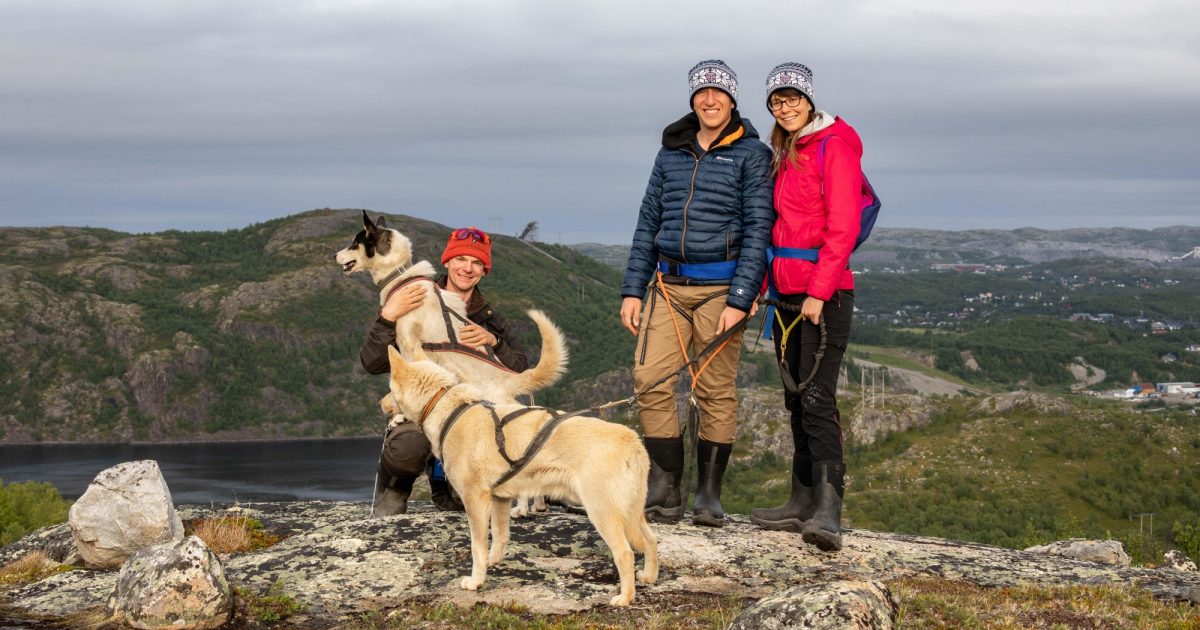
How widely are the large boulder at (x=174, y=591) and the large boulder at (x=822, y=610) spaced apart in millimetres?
3766

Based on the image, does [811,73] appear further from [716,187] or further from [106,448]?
[106,448]

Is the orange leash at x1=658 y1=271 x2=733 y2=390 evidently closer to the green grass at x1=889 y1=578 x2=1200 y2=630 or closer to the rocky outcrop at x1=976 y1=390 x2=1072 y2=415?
the green grass at x1=889 y1=578 x2=1200 y2=630

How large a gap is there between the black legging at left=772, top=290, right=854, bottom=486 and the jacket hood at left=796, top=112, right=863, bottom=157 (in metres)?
1.32

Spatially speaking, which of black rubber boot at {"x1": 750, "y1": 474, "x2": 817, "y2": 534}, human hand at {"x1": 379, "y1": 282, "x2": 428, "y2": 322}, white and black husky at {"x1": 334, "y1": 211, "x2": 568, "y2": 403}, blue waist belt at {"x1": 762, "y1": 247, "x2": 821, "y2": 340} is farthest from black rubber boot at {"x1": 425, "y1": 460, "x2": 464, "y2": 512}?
blue waist belt at {"x1": 762, "y1": 247, "x2": 821, "y2": 340}

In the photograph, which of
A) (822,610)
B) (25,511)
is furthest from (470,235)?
(25,511)

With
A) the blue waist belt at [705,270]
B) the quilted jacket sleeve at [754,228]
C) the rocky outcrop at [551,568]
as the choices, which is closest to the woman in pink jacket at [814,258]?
the quilted jacket sleeve at [754,228]

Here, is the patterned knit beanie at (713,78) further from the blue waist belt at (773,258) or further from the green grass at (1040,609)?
the green grass at (1040,609)

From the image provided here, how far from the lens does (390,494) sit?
9.69 meters

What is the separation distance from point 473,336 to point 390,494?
6.43ft

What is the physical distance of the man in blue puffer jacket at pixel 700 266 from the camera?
27.6 ft

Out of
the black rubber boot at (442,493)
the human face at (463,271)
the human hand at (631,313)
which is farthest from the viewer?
the black rubber boot at (442,493)

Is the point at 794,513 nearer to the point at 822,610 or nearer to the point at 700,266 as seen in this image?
the point at 700,266

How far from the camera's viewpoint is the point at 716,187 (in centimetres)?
845

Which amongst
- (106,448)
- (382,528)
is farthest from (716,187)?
(106,448)
